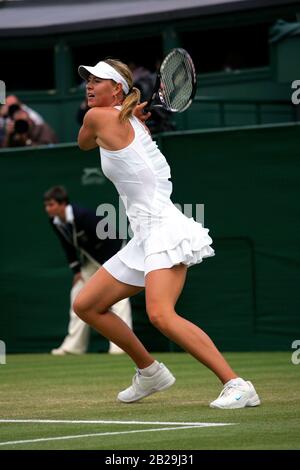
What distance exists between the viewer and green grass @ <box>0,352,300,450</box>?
655 centimetres

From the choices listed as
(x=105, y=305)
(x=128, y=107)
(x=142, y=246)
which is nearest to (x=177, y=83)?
(x=128, y=107)

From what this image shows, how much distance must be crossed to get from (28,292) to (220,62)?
4.97m

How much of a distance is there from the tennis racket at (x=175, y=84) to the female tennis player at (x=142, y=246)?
27 centimetres

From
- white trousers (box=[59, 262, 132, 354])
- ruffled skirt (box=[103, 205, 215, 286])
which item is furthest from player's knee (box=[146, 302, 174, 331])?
white trousers (box=[59, 262, 132, 354])

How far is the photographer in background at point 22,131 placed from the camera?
17188mm

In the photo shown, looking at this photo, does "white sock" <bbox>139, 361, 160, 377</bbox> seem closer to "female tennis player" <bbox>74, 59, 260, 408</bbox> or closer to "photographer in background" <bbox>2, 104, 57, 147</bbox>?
"female tennis player" <bbox>74, 59, 260, 408</bbox>

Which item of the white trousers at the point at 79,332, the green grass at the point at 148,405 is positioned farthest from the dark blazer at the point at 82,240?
the green grass at the point at 148,405

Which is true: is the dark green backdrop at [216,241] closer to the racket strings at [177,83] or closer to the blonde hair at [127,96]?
the racket strings at [177,83]

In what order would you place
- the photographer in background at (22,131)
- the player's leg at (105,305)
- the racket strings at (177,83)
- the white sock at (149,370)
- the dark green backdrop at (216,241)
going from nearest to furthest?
the player's leg at (105,305), the white sock at (149,370), the racket strings at (177,83), the dark green backdrop at (216,241), the photographer in background at (22,131)

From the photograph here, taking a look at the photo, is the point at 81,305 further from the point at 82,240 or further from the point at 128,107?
the point at 82,240

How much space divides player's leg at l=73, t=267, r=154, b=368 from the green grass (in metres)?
0.45

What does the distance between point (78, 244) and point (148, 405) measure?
6.78m

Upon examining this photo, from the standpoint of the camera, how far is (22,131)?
17266mm

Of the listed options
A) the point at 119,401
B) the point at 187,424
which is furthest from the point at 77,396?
the point at 187,424
